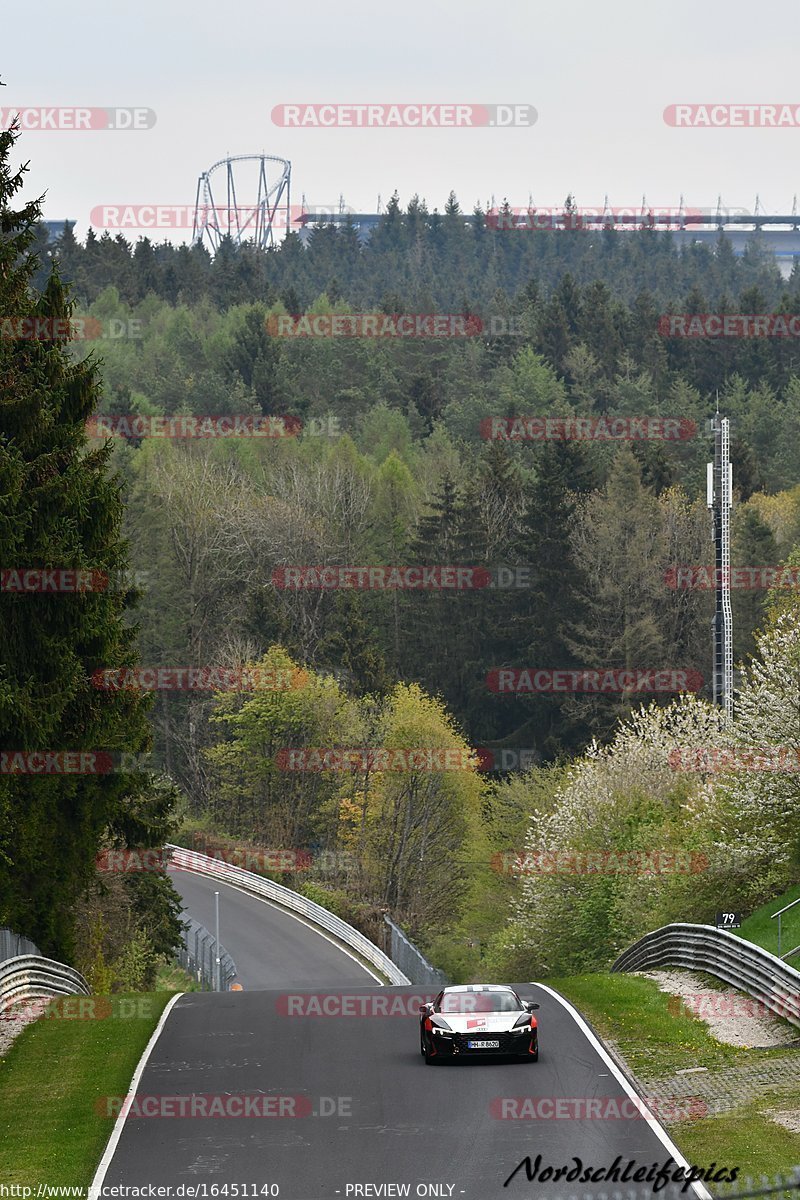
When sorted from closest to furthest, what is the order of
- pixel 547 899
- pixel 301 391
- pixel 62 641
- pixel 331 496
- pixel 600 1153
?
1. pixel 600 1153
2. pixel 62 641
3. pixel 547 899
4. pixel 331 496
5. pixel 301 391

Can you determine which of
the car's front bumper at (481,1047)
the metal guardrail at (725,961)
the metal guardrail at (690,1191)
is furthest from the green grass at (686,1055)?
the car's front bumper at (481,1047)

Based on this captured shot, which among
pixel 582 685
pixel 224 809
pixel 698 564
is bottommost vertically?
pixel 224 809

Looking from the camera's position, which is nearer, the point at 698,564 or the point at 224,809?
the point at 224,809

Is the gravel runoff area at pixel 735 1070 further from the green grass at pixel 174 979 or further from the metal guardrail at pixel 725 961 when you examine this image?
the green grass at pixel 174 979

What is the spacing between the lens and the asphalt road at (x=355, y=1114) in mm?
16266

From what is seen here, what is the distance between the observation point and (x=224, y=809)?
282 feet

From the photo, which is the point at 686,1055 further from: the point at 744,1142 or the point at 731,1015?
the point at 744,1142

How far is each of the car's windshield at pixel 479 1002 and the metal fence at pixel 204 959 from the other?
28.5 m

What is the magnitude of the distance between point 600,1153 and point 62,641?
41.0ft

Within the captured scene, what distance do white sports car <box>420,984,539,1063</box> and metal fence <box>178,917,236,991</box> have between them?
28.7m

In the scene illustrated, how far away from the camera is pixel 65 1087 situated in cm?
2098

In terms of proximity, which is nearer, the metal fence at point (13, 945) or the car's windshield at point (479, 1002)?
the car's windshield at point (479, 1002)

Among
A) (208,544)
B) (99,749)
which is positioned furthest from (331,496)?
(99,749)

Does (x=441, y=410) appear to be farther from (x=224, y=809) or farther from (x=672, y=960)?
(x=672, y=960)
